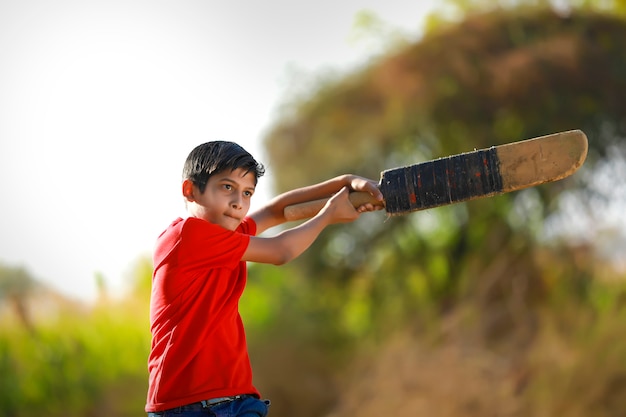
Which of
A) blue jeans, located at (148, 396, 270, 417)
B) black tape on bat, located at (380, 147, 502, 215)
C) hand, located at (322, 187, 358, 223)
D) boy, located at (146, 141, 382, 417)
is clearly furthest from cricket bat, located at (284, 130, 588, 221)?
blue jeans, located at (148, 396, 270, 417)

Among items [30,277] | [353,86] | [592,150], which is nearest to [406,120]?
[353,86]

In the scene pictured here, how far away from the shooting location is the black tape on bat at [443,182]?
8.22 ft

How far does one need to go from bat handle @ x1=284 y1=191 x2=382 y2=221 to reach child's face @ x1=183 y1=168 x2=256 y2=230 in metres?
0.39

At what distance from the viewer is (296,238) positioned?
2.48 meters

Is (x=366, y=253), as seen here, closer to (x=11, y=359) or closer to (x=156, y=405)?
(x=11, y=359)

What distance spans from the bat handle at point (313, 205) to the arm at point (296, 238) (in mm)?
22

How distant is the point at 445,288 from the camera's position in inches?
274

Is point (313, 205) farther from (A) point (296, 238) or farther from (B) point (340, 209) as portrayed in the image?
(A) point (296, 238)

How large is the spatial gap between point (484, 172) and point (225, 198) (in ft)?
2.50

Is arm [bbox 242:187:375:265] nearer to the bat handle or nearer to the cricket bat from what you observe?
the bat handle

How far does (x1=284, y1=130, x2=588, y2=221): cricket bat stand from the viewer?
2.46 m

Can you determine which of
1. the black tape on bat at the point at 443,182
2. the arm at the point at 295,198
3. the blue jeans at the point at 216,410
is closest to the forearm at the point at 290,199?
the arm at the point at 295,198

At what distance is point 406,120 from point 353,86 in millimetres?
563

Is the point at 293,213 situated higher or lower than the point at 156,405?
higher
